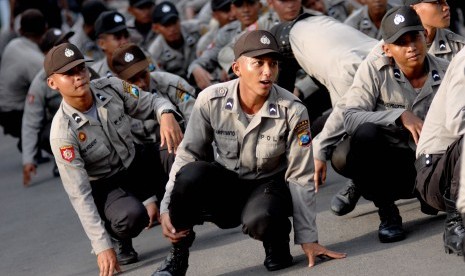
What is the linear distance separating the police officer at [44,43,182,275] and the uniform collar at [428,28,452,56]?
1.58 meters

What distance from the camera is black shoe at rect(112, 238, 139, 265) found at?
730 cm

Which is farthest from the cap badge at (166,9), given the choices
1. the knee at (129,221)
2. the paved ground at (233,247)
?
the knee at (129,221)

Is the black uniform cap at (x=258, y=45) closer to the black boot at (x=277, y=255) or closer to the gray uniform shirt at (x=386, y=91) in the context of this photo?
the gray uniform shirt at (x=386, y=91)

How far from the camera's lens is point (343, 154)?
6.91 metres

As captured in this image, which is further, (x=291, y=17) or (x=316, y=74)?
(x=291, y=17)

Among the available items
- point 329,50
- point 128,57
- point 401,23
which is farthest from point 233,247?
point 128,57

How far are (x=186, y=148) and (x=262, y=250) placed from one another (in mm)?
842

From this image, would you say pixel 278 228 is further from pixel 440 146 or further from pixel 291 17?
pixel 291 17

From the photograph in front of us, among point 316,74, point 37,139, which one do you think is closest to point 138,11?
point 37,139

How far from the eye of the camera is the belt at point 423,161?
613 centimetres

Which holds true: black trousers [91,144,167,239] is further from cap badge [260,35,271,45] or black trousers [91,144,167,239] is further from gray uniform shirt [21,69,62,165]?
gray uniform shirt [21,69,62,165]

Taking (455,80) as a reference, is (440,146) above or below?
below

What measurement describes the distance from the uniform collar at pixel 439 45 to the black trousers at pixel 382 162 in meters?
0.70

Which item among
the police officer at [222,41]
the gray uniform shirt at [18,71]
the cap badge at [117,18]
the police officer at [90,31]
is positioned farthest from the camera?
the police officer at [90,31]
